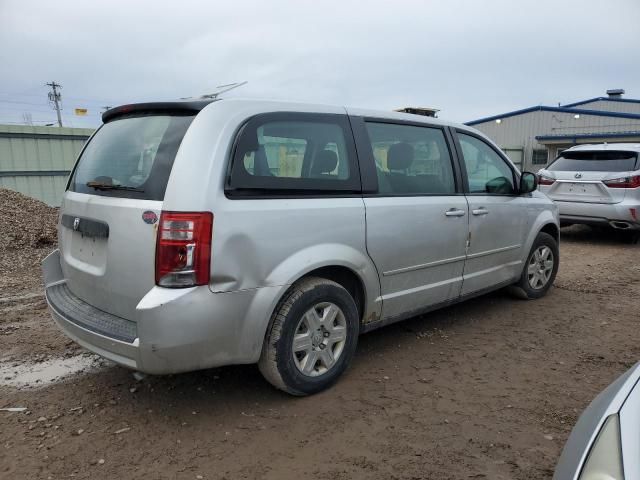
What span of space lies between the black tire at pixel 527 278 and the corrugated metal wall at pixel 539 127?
62.3 ft

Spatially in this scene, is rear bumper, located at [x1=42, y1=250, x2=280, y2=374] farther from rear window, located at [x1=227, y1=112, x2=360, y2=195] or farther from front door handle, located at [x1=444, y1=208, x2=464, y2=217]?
front door handle, located at [x1=444, y1=208, x2=464, y2=217]

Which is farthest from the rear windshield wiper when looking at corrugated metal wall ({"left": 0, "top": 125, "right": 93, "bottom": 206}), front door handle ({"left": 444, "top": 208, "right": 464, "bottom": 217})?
corrugated metal wall ({"left": 0, "top": 125, "right": 93, "bottom": 206})

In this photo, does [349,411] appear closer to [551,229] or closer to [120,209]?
[120,209]

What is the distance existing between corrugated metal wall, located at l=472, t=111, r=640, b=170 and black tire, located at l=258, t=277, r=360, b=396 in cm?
2211

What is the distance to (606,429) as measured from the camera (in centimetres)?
160

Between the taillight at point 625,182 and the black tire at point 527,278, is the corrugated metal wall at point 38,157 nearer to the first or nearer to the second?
the black tire at point 527,278

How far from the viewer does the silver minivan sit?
2.57 meters

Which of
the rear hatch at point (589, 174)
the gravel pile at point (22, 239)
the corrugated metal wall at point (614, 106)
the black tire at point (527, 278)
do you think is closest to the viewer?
the black tire at point (527, 278)

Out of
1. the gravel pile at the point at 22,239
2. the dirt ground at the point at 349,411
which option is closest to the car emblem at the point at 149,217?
the dirt ground at the point at 349,411

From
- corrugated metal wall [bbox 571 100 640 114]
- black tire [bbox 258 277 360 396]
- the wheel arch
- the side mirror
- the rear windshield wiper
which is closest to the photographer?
the rear windshield wiper

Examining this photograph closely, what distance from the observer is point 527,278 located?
200 inches

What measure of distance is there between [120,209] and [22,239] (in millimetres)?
5645

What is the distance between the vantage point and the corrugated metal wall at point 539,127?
2130cm

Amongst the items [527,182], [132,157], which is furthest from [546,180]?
Answer: [132,157]
